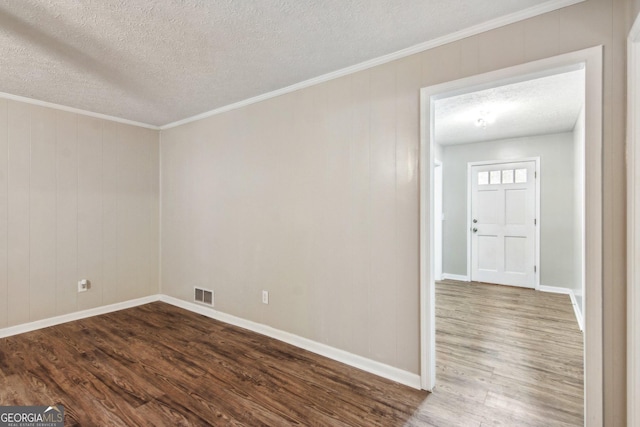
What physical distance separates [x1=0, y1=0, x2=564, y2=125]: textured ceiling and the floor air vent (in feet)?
7.42

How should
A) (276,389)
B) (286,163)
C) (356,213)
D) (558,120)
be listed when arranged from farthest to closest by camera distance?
(558,120) → (286,163) → (356,213) → (276,389)

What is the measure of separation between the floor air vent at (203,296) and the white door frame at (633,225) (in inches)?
Result: 142

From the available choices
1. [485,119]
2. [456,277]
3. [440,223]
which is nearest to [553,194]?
[440,223]

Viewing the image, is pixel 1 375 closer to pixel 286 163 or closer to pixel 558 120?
pixel 286 163

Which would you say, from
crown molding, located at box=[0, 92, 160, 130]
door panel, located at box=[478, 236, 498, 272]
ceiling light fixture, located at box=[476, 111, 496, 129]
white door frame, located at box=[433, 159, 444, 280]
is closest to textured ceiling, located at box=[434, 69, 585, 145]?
ceiling light fixture, located at box=[476, 111, 496, 129]

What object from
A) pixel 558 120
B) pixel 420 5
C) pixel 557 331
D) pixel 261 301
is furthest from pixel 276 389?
pixel 558 120

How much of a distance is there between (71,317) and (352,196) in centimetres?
351

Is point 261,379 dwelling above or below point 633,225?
below

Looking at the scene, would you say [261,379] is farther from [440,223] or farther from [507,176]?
[507,176]

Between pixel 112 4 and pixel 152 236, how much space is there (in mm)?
3231

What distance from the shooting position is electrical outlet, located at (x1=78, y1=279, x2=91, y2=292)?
12.2ft

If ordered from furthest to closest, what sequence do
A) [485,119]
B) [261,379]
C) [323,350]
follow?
[485,119]
[323,350]
[261,379]

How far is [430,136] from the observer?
2240 millimetres

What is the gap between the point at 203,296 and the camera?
3881mm
